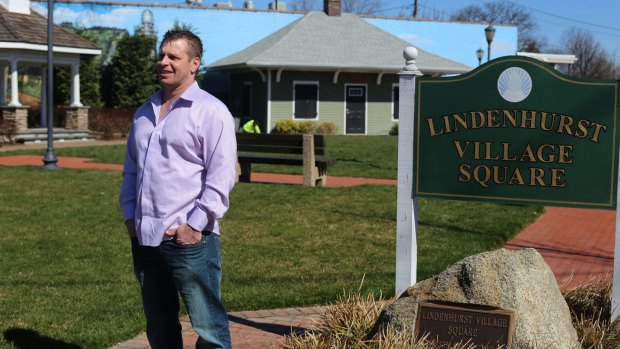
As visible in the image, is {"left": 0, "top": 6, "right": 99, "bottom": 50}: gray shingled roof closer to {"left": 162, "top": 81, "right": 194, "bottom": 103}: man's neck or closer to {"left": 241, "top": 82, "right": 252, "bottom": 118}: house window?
{"left": 241, "top": 82, "right": 252, "bottom": 118}: house window

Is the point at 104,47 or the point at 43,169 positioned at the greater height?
the point at 104,47

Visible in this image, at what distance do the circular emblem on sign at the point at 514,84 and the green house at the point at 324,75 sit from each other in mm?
30571

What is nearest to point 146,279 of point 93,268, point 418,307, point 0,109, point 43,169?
point 418,307

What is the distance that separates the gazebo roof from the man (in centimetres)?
2490

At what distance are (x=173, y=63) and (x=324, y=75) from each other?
34.3 meters

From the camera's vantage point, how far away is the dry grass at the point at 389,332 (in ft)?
14.3

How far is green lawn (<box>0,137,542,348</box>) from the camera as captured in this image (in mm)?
6273

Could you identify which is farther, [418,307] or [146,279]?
[418,307]

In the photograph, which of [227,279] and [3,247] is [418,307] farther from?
[3,247]

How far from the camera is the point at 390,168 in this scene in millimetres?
19016

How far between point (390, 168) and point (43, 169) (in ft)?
23.8

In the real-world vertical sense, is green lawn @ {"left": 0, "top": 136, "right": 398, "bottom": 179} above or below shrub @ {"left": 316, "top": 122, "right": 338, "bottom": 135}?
below

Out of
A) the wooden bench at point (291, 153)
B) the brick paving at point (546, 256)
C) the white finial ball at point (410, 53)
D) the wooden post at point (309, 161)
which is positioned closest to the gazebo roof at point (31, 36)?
the brick paving at point (546, 256)

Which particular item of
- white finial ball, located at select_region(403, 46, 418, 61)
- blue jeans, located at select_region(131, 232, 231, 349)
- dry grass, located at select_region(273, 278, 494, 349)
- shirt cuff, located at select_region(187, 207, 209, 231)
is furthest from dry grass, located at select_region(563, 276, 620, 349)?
shirt cuff, located at select_region(187, 207, 209, 231)
